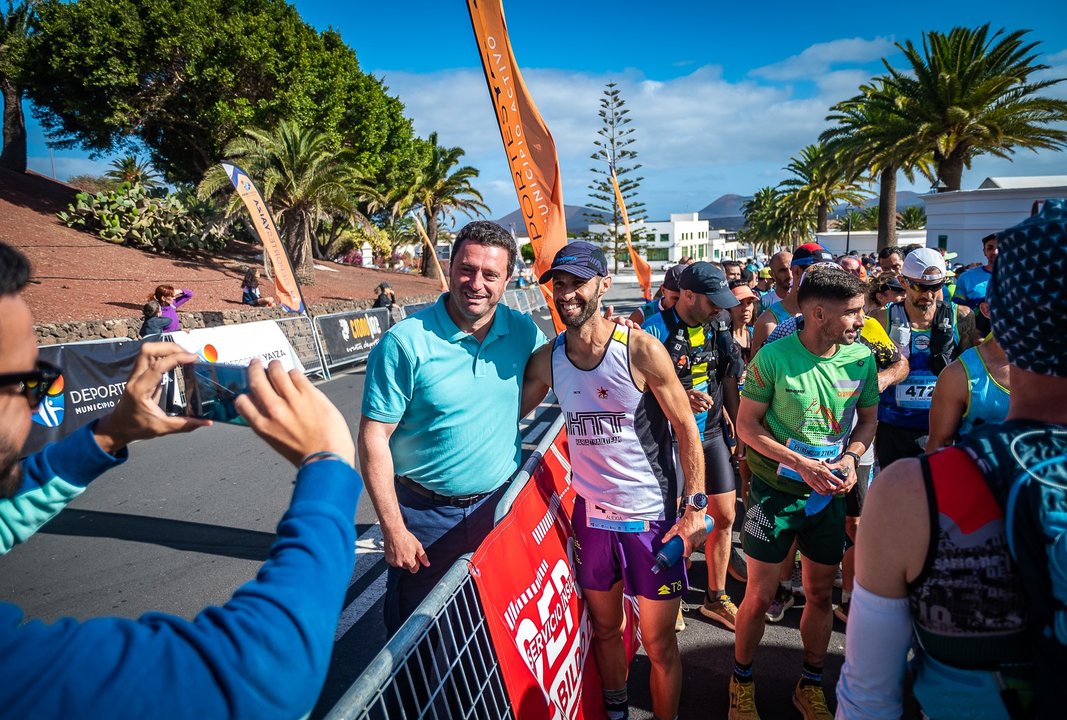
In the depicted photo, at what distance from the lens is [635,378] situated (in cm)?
267

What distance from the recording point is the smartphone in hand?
3.92 feet

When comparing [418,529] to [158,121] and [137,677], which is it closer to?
[137,677]

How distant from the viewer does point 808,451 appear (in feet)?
9.89

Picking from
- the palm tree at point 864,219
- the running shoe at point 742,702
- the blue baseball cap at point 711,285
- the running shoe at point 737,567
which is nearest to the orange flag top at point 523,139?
the blue baseball cap at point 711,285

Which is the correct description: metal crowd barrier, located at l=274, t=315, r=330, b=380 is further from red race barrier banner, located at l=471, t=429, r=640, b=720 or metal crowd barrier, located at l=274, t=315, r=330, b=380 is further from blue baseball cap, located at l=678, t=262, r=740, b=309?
red race barrier banner, located at l=471, t=429, r=640, b=720

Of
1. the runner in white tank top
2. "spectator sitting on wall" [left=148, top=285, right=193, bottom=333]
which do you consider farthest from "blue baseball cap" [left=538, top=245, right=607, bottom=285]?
"spectator sitting on wall" [left=148, top=285, right=193, bottom=333]

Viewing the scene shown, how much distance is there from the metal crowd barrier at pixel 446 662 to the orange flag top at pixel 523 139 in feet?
9.34

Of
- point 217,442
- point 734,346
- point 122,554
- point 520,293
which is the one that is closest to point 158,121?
point 520,293

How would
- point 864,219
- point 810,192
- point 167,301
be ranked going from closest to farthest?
point 167,301, point 810,192, point 864,219

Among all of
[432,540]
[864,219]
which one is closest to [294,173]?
[432,540]

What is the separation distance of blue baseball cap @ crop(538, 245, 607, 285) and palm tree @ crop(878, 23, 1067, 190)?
2373cm

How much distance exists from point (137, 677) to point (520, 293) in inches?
1129

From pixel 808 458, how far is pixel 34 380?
3004 mm

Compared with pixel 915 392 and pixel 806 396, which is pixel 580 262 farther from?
pixel 915 392
